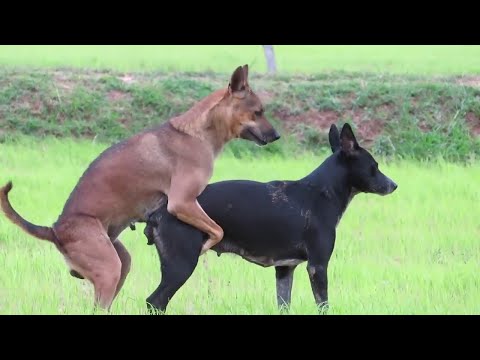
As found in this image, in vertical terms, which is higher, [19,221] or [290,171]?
[290,171]

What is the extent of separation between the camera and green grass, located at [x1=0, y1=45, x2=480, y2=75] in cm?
2544

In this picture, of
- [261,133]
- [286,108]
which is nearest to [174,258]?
[261,133]

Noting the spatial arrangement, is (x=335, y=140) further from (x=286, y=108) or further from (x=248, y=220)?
(x=286, y=108)

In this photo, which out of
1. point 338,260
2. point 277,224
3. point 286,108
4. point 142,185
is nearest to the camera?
point 142,185

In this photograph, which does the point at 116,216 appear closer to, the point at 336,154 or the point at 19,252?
the point at 336,154

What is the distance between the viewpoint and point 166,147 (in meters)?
8.77

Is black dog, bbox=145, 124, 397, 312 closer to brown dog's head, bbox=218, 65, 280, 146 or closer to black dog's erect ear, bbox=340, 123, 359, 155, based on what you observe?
black dog's erect ear, bbox=340, 123, 359, 155

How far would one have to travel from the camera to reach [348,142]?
29.7 feet

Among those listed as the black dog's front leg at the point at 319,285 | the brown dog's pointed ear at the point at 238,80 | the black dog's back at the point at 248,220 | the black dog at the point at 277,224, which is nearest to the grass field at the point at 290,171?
the black dog's front leg at the point at 319,285

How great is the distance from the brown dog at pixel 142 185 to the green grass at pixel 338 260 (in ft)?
1.25

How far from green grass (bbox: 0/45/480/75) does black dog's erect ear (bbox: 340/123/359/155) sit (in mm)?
13752

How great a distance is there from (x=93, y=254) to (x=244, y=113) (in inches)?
67.5

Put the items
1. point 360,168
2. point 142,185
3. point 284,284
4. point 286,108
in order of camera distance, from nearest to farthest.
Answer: point 142,185 → point 284,284 → point 360,168 → point 286,108

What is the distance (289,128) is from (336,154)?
31.3 feet
